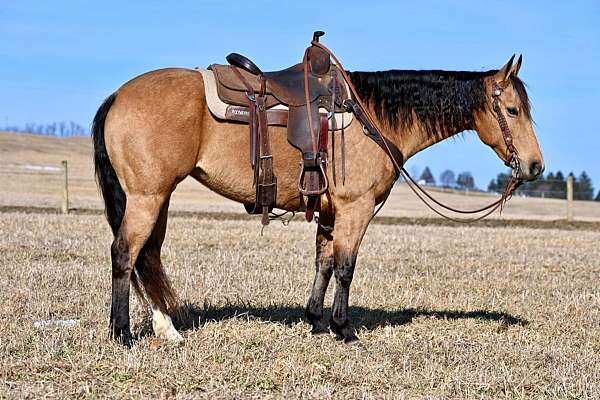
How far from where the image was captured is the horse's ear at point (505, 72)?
6668 millimetres

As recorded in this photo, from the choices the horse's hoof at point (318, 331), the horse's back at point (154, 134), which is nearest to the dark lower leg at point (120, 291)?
the horse's back at point (154, 134)

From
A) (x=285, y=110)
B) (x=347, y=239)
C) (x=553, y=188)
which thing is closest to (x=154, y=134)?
(x=285, y=110)

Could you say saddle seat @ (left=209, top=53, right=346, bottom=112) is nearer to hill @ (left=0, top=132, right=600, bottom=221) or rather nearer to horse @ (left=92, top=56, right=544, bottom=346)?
horse @ (left=92, top=56, right=544, bottom=346)

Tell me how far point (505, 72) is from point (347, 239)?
217cm

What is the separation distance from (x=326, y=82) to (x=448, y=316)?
2.97 m

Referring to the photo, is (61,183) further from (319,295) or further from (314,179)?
(314,179)

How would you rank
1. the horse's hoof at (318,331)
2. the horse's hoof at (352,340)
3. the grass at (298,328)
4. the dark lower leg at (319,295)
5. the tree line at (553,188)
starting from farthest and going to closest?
the tree line at (553,188)
the dark lower leg at (319,295)
the horse's hoof at (318,331)
the horse's hoof at (352,340)
the grass at (298,328)

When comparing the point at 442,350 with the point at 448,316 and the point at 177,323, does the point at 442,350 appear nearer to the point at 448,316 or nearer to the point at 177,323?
the point at 448,316

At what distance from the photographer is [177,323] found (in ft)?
23.0

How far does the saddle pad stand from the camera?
244 inches

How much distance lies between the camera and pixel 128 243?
599 centimetres

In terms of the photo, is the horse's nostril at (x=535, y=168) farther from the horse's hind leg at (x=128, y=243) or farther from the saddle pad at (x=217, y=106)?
the horse's hind leg at (x=128, y=243)

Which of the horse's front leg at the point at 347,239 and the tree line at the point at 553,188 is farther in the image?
the tree line at the point at 553,188

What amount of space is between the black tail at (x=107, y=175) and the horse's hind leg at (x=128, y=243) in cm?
27
